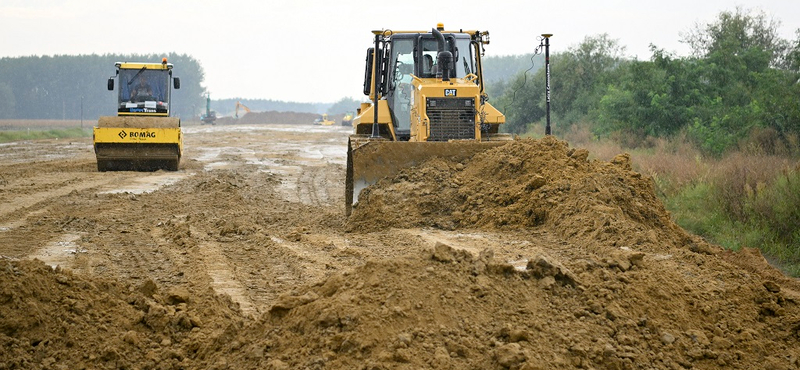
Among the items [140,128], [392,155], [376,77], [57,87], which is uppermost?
[57,87]

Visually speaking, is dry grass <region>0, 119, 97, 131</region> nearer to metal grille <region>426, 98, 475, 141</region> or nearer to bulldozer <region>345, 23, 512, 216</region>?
bulldozer <region>345, 23, 512, 216</region>

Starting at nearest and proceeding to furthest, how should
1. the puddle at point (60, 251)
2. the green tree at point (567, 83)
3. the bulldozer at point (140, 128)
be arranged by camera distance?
the puddle at point (60, 251) → the bulldozer at point (140, 128) → the green tree at point (567, 83)

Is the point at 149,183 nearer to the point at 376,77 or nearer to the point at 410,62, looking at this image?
the point at 376,77

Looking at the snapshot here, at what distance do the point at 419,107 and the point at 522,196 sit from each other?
2.44 m

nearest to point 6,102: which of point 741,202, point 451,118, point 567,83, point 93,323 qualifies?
point 567,83

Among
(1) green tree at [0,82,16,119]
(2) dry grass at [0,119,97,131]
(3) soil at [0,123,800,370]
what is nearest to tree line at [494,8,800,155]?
(3) soil at [0,123,800,370]

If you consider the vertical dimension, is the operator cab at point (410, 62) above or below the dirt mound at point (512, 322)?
above

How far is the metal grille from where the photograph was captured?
1180 centimetres

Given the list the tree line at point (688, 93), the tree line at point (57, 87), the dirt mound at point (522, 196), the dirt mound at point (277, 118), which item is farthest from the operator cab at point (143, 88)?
the tree line at point (57, 87)

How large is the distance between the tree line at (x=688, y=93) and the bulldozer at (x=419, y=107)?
1.99 m

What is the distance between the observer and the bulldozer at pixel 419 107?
11.0 meters

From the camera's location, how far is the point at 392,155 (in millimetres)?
10984

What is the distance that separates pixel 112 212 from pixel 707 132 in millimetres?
15231

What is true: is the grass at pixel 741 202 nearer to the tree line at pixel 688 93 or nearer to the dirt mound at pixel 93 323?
the tree line at pixel 688 93
